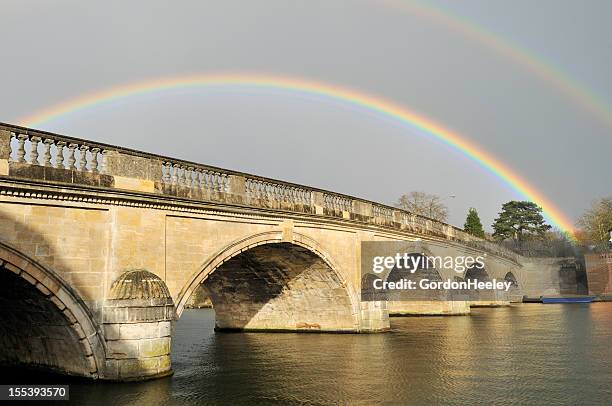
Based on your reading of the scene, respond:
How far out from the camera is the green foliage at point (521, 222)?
316ft

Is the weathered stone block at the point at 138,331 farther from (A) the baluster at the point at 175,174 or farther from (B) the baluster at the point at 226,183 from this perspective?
(B) the baluster at the point at 226,183

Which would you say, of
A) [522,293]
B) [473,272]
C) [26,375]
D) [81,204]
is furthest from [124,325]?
[522,293]

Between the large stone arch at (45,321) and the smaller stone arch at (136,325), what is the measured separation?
0.37m

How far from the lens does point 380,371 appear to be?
1591 centimetres

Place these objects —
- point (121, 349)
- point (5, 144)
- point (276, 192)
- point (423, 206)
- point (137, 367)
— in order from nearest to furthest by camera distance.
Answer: point (5, 144)
point (121, 349)
point (137, 367)
point (276, 192)
point (423, 206)

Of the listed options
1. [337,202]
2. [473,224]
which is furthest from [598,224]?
[337,202]

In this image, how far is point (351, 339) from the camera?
23.5 m

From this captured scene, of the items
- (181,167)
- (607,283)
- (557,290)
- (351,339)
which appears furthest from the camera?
(557,290)

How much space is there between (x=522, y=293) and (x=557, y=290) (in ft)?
31.9

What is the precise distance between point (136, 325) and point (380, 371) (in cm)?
697

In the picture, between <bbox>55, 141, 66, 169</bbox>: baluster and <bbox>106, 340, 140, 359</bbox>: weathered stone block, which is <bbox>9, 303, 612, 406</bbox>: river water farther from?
<bbox>55, 141, 66, 169</bbox>: baluster

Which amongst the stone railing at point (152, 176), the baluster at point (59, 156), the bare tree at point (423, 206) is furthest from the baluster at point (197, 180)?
the bare tree at point (423, 206)

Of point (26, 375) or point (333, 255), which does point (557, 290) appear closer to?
point (333, 255)

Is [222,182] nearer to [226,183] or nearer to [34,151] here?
[226,183]
